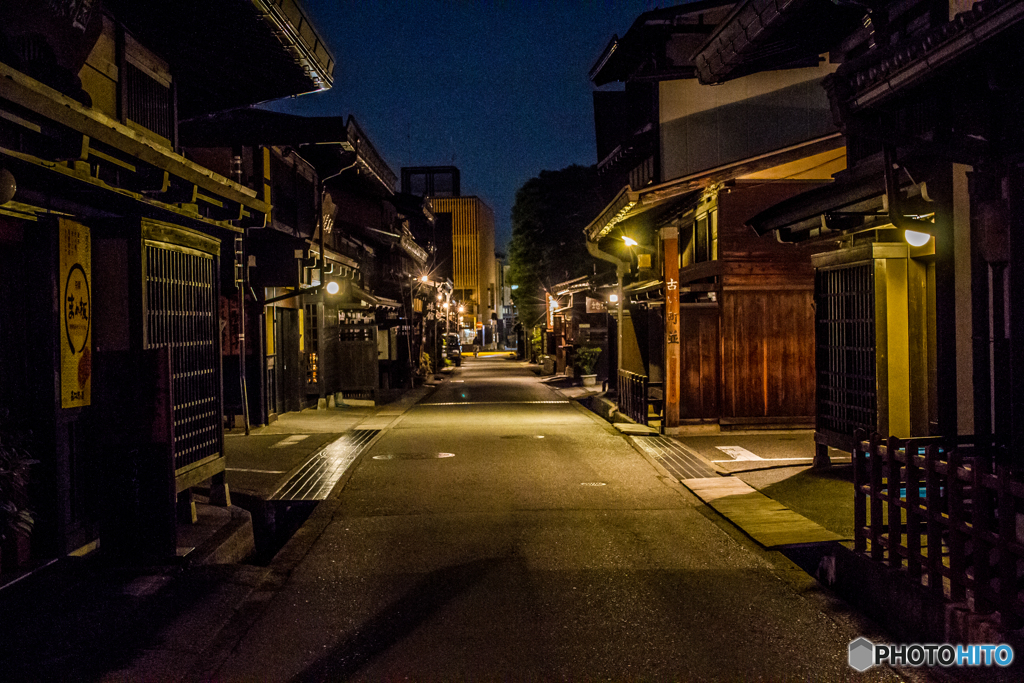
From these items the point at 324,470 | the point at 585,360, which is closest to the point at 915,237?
the point at 324,470

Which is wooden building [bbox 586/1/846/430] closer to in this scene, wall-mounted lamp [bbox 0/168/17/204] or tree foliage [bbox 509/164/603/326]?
wall-mounted lamp [bbox 0/168/17/204]

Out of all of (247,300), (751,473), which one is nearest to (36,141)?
(751,473)

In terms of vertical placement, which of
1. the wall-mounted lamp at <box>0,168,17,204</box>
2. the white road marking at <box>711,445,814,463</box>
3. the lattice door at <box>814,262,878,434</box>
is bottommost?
the white road marking at <box>711,445,814,463</box>

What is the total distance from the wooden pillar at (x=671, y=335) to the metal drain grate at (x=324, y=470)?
22.1 ft

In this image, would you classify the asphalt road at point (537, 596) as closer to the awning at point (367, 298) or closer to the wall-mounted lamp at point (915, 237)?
the wall-mounted lamp at point (915, 237)

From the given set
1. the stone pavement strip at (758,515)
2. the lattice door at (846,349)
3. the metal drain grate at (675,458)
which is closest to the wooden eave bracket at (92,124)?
the stone pavement strip at (758,515)

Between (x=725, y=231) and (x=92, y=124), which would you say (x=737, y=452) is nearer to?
(x=725, y=231)

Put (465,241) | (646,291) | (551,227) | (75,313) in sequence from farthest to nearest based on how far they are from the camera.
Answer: (465,241)
(551,227)
(646,291)
(75,313)

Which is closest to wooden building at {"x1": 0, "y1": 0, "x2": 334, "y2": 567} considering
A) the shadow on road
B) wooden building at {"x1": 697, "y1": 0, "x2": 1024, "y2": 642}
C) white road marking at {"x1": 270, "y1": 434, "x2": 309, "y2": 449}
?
the shadow on road

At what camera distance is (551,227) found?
51.6 m

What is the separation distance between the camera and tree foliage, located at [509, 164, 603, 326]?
49.8 m

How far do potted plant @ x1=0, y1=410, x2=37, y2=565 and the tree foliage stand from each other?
43068 millimetres

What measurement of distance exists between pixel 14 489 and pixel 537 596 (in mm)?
4634

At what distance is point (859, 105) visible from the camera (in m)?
7.39
